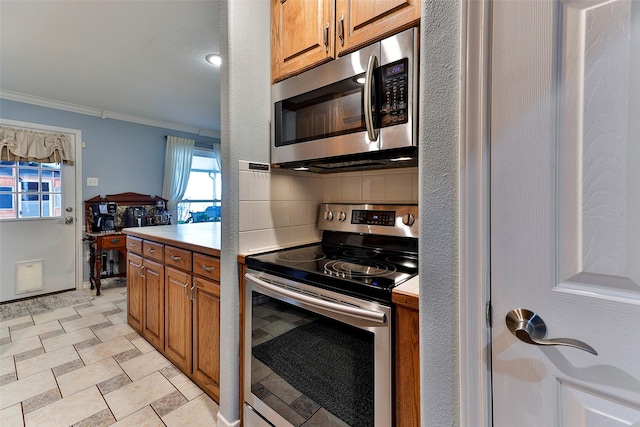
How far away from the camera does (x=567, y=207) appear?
61cm

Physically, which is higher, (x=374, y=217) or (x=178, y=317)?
(x=374, y=217)

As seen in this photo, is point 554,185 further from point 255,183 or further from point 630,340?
point 255,183

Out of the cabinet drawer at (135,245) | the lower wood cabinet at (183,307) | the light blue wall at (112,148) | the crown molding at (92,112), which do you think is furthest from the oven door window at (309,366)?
the crown molding at (92,112)

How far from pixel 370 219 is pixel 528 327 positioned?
0.94m

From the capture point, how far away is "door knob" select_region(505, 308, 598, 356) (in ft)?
2.04

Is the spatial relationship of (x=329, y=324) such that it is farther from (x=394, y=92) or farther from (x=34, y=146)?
(x=34, y=146)

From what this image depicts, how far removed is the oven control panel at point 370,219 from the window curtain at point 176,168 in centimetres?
361

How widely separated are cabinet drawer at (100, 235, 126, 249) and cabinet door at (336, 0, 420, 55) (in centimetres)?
354

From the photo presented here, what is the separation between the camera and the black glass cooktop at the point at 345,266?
0.97 metres

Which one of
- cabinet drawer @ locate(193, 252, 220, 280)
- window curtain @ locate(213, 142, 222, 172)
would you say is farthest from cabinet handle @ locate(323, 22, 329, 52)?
window curtain @ locate(213, 142, 222, 172)

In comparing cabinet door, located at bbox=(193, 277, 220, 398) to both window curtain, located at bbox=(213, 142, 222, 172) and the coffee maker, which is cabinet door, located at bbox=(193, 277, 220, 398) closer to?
the coffee maker

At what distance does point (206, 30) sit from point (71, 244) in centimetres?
329

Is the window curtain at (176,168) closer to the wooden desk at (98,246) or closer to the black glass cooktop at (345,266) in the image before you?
the wooden desk at (98,246)

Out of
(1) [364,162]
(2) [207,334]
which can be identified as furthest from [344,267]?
(2) [207,334]
